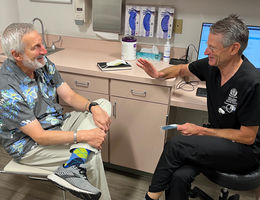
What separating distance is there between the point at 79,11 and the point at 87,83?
774 mm

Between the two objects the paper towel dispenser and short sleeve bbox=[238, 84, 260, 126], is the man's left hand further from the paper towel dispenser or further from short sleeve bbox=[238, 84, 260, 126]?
the paper towel dispenser

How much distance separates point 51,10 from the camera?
8.07ft

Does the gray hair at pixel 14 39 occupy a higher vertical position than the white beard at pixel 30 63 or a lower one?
higher

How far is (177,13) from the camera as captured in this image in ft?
6.89

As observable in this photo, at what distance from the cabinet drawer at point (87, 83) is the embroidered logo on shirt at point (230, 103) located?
0.84 metres

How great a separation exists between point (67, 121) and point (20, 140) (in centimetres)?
32

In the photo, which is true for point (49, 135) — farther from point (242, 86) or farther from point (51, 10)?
point (51, 10)

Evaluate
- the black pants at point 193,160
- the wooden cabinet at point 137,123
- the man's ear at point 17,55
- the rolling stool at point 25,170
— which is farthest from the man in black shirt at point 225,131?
the man's ear at point 17,55

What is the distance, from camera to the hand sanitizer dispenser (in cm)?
226

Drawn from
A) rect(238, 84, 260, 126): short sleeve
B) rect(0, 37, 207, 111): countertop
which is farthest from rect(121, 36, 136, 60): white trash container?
rect(238, 84, 260, 126): short sleeve

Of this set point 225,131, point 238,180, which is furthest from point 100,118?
point 238,180

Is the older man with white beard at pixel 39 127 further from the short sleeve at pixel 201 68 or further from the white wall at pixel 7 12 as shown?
the white wall at pixel 7 12

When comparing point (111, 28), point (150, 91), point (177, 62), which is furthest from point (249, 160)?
point (111, 28)

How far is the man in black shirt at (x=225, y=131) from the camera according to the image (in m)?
1.29
